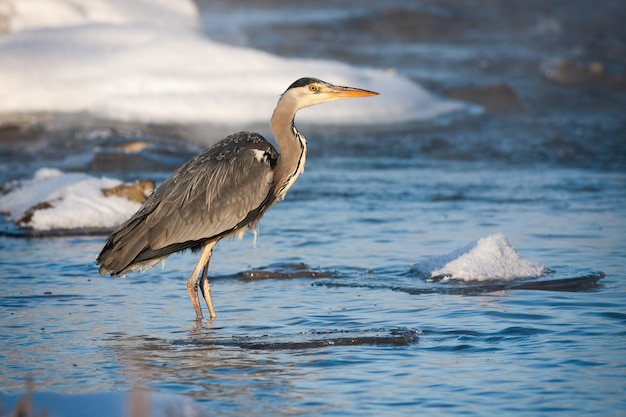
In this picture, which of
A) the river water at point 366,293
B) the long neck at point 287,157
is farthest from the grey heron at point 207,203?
the river water at point 366,293

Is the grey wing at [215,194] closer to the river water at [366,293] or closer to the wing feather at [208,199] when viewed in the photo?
the wing feather at [208,199]

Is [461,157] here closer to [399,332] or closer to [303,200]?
[303,200]

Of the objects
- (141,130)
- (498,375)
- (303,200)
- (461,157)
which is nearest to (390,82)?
(461,157)

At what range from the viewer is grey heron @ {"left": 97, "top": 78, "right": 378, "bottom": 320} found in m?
6.97

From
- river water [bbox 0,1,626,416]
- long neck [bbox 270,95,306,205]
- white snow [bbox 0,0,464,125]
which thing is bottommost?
river water [bbox 0,1,626,416]

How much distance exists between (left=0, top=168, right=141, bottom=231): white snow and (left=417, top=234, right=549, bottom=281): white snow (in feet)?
10.5

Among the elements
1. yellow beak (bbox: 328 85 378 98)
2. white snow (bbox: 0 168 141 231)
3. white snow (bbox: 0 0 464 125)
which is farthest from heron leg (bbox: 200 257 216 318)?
white snow (bbox: 0 0 464 125)

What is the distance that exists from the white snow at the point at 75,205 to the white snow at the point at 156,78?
4630 millimetres

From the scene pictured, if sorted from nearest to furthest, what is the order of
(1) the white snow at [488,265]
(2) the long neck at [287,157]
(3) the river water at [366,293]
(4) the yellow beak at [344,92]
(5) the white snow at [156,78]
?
(3) the river water at [366,293] → (2) the long neck at [287,157] → (1) the white snow at [488,265] → (4) the yellow beak at [344,92] → (5) the white snow at [156,78]

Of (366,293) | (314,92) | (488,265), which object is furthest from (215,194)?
(488,265)

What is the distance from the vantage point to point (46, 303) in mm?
7273

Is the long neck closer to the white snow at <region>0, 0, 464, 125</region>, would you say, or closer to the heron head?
the heron head

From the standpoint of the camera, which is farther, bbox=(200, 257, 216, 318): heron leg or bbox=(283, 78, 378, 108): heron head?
bbox=(283, 78, 378, 108): heron head

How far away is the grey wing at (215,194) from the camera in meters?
7.17
